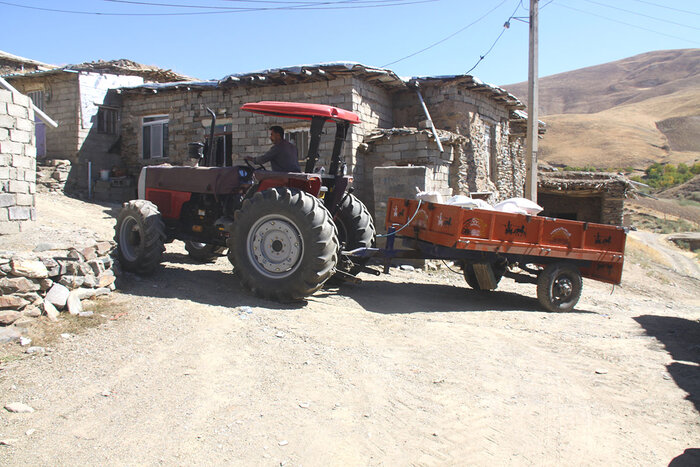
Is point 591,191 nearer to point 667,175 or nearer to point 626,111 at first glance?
point 667,175

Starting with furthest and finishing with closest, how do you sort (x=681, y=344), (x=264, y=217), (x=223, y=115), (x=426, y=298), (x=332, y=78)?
(x=223, y=115)
(x=332, y=78)
(x=426, y=298)
(x=681, y=344)
(x=264, y=217)

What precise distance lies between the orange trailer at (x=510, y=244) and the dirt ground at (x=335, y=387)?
0.86 m

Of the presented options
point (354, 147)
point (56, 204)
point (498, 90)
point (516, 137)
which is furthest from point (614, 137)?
point (56, 204)

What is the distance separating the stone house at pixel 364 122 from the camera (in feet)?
38.4

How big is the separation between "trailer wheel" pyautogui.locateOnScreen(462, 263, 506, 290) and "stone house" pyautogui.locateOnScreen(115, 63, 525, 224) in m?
2.16

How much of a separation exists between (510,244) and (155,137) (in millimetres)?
12300

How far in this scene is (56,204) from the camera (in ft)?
41.9

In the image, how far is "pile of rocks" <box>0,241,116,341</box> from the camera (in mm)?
4363

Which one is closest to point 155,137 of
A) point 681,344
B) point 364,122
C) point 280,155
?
point 364,122

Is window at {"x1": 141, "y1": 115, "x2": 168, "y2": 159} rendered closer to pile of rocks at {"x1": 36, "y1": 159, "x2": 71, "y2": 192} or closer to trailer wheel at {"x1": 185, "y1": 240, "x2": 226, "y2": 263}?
pile of rocks at {"x1": 36, "y1": 159, "x2": 71, "y2": 192}

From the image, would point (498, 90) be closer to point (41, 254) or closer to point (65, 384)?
point (41, 254)

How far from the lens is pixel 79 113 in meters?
14.6

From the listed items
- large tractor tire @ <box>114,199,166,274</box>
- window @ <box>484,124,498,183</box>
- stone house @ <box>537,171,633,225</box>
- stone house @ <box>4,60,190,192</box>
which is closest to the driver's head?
large tractor tire @ <box>114,199,166,274</box>

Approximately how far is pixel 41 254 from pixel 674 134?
6803cm
